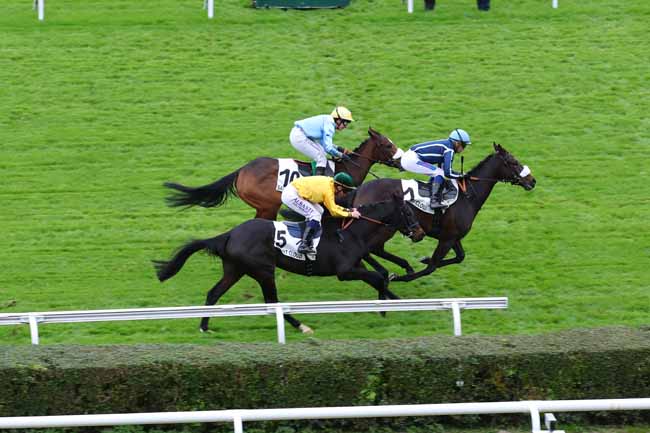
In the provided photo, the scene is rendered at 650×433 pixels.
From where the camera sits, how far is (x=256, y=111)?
15.9 m

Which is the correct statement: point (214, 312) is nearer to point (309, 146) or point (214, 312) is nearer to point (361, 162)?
point (309, 146)

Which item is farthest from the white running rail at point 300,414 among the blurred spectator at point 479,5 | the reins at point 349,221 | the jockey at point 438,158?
the blurred spectator at point 479,5

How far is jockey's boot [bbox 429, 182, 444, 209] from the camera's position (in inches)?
422

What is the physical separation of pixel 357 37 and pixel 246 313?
32.7ft

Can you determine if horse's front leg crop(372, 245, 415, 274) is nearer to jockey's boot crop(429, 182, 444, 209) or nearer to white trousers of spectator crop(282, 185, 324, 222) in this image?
jockey's boot crop(429, 182, 444, 209)

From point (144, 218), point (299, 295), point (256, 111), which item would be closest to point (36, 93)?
point (256, 111)

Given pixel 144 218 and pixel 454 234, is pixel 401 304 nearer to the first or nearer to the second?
pixel 454 234

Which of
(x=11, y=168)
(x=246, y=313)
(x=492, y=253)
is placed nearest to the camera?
(x=246, y=313)

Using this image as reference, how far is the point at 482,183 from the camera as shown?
11133mm

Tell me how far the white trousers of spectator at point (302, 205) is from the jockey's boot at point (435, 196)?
1296mm

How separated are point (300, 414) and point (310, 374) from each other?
1018 mm

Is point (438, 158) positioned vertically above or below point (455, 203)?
above

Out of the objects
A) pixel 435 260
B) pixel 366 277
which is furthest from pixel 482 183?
pixel 366 277

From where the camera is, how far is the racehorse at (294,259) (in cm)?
979
